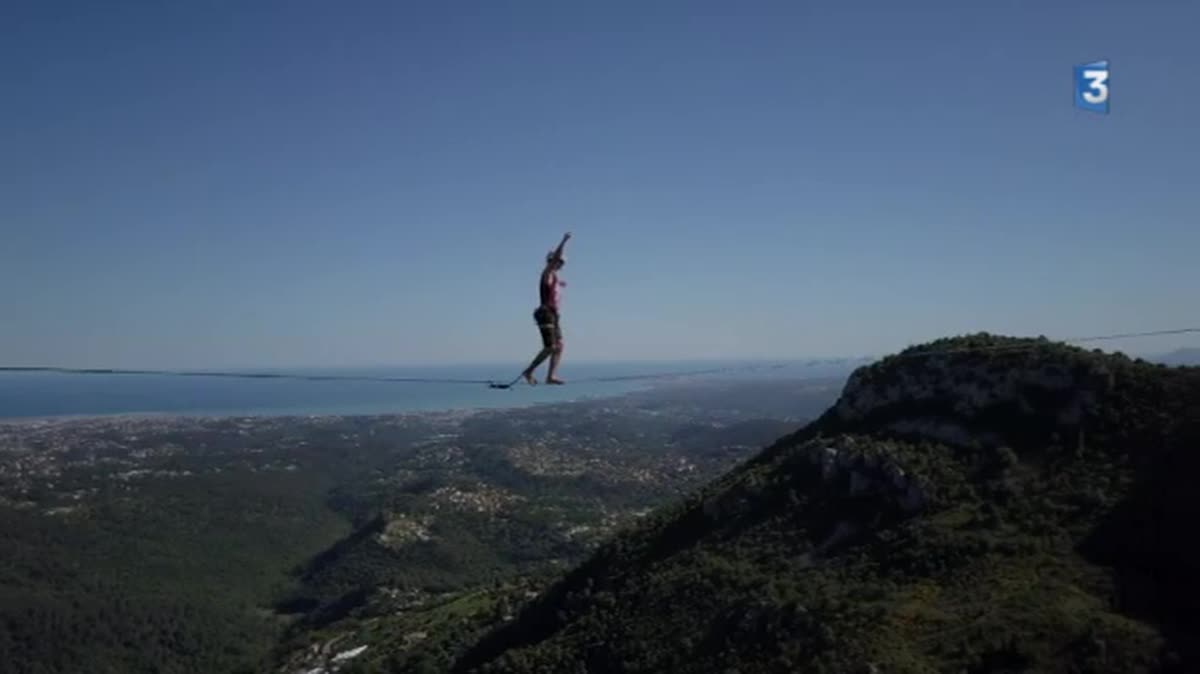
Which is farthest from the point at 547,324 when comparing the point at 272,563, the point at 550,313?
the point at 272,563

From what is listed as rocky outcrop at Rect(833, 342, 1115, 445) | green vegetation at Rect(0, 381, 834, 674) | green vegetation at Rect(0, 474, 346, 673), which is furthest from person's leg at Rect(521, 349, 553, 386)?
green vegetation at Rect(0, 474, 346, 673)

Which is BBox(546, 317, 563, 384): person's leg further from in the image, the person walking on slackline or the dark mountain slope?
the dark mountain slope

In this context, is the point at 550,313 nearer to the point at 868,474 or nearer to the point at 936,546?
the point at 936,546

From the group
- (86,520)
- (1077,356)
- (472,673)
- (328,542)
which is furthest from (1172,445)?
(86,520)

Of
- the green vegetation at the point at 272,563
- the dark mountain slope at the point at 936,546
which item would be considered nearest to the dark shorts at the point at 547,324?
the dark mountain slope at the point at 936,546

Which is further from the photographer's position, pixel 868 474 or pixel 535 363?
pixel 868 474
